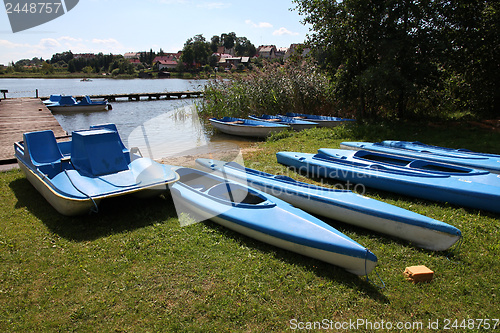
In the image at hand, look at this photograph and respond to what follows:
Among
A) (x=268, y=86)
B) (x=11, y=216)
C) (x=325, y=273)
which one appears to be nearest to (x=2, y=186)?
(x=11, y=216)

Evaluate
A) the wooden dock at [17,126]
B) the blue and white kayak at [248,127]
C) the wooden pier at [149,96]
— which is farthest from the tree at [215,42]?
the blue and white kayak at [248,127]

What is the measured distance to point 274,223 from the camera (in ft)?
13.8

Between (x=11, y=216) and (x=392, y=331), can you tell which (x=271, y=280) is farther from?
(x=11, y=216)

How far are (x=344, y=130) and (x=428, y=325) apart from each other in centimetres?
851

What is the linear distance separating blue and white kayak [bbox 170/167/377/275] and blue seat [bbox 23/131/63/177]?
2.39 meters

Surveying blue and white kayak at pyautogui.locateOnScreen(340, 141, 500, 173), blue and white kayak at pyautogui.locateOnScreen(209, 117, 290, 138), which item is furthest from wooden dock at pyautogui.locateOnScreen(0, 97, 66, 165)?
blue and white kayak at pyautogui.locateOnScreen(340, 141, 500, 173)

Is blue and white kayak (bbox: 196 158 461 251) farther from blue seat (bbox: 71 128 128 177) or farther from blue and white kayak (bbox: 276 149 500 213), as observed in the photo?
blue seat (bbox: 71 128 128 177)

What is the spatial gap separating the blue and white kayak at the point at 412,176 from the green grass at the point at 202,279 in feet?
0.82

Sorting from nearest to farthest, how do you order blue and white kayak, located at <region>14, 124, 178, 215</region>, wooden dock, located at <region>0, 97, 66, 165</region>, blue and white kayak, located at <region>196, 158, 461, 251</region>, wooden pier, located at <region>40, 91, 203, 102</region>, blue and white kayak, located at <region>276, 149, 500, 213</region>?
blue and white kayak, located at <region>196, 158, 461, 251</region>, blue and white kayak, located at <region>14, 124, 178, 215</region>, blue and white kayak, located at <region>276, 149, 500, 213</region>, wooden dock, located at <region>0, 97, 66, 165</region>, wooden pier, located at <region>40, 91, 203, 102</region>

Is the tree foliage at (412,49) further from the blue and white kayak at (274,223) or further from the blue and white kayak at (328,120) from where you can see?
the blue and white kayak at (274,223)

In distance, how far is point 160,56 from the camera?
103562 mm

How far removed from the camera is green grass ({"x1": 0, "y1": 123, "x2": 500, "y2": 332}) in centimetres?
313

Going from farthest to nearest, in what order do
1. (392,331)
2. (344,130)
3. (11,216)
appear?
(344,130)
(11,216)
(392,331)

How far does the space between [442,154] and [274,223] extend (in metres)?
4.96
